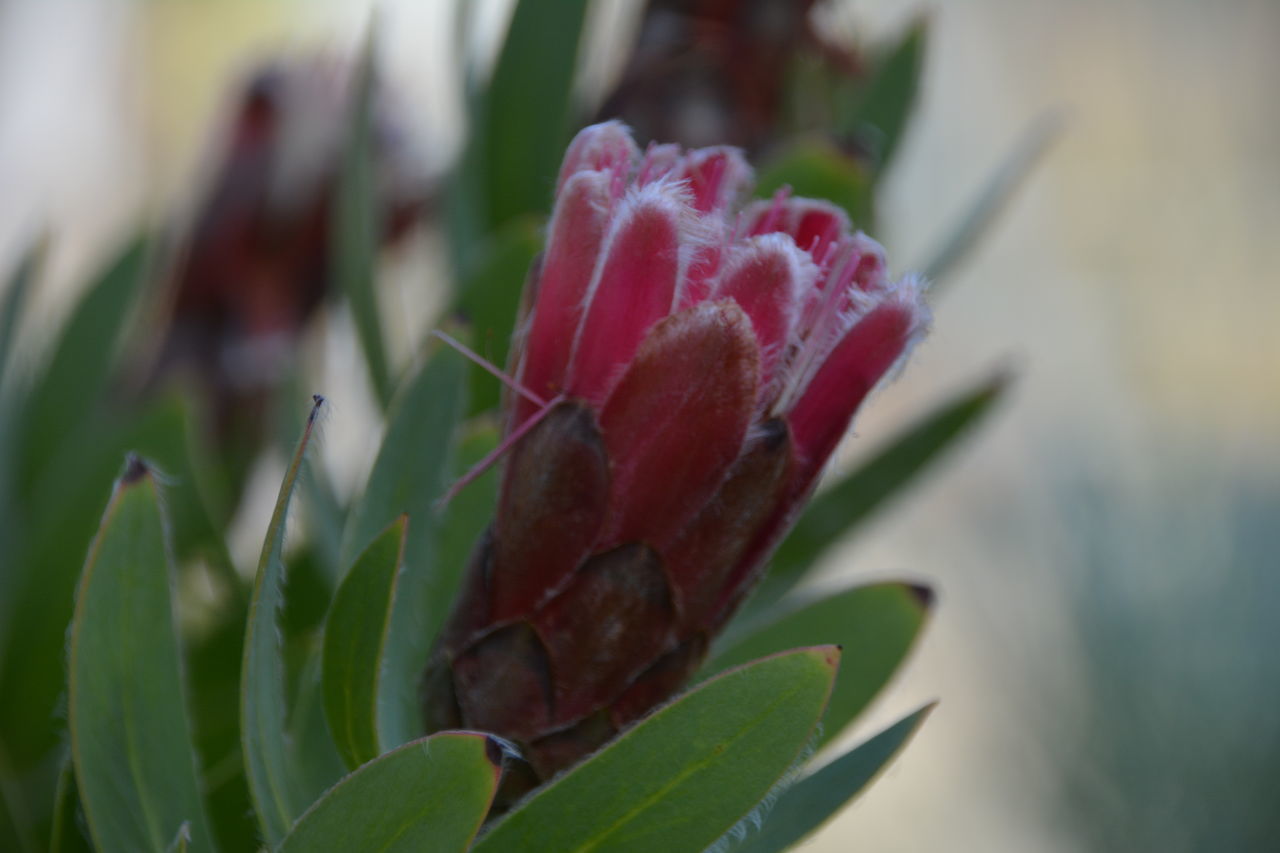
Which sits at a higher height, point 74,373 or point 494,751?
point 494,751

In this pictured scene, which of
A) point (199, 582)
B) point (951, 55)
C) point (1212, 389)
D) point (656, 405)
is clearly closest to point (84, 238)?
point (951, 55)

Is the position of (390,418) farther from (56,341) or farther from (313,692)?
(56,341)

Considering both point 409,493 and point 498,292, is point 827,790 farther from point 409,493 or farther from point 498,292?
point 498,292

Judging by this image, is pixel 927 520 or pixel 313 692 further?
pixel 927 520

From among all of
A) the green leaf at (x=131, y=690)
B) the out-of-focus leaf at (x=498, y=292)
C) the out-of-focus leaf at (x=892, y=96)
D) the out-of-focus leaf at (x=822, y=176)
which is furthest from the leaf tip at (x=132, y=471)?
the out-of-focus leaf at (x=892, y=96)

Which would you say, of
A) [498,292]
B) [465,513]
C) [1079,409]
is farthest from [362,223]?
[1079,409]

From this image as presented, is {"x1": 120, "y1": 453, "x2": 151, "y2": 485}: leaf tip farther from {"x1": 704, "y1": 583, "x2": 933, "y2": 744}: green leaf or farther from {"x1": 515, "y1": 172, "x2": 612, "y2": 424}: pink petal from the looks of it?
{"x1": 704, "y1": 583, "x2": 933, "y2": 744}: green leaf
